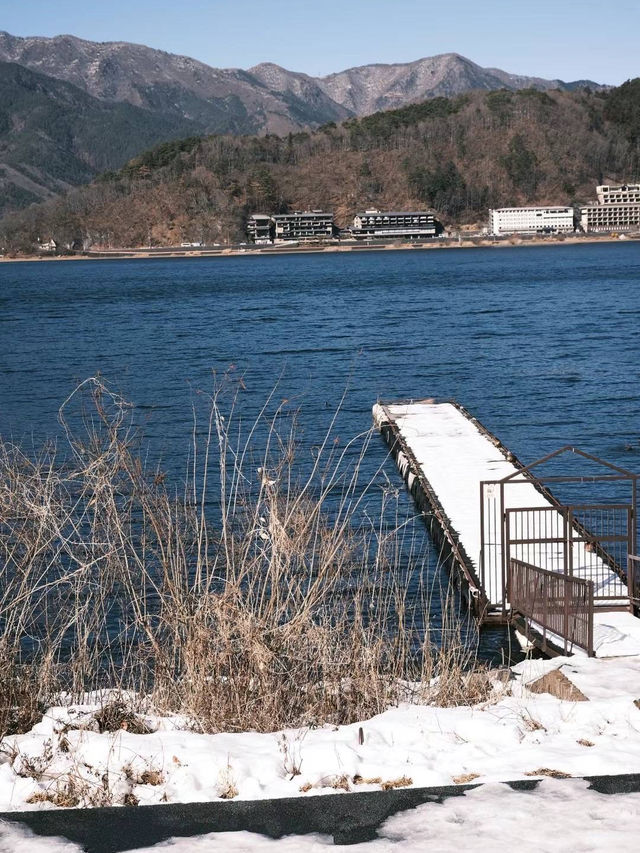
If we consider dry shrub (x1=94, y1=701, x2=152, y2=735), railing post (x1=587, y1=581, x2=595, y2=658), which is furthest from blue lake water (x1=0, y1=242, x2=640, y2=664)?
dry shrub (x1=94, y1=701, x2=152, y2=735)

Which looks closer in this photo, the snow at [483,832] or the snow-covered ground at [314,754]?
the snow at [483,832]

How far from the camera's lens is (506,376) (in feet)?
120

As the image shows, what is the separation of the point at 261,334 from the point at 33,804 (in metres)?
49.4

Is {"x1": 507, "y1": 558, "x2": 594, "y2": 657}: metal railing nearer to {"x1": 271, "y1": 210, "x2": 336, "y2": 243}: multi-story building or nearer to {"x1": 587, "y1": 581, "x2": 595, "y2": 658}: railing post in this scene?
{"x1": 587, "y1": 581, "x2": 595, "y2": 658}: railing post

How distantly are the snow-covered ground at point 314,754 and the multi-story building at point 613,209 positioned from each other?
7883 inches

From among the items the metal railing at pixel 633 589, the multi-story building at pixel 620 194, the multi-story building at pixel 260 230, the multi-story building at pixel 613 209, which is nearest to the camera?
the metal railing at pixel 633 589

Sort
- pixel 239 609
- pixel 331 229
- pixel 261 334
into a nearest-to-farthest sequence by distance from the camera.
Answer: pixel 239 609
pixel 261 334
pixel 331 229

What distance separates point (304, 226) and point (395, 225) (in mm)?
17176

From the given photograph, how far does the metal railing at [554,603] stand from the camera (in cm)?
962

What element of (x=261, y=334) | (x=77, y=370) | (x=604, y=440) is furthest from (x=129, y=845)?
(x=261, y=334)

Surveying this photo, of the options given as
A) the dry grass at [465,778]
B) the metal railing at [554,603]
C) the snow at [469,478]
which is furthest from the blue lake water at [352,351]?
the dry grass at [465,778]

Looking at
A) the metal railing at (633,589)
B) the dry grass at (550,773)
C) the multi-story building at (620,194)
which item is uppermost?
the multi-story building at (620,194)

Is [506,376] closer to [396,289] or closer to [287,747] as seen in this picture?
[287,747]

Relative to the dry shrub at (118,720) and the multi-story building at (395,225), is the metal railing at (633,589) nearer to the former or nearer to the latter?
the dry shrub at (118,720)
